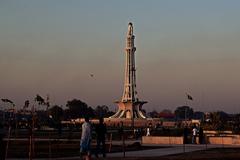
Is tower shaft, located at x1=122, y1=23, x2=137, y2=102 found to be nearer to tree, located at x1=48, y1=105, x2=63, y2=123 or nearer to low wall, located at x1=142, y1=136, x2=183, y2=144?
tree, located at x1=48, y1=105, x2=63, y2=123

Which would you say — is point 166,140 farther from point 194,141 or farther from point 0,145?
point 0,145

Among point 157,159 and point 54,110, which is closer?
point 157,159

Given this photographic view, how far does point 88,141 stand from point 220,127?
41141 mm

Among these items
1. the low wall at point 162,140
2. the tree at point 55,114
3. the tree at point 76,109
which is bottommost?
the low wall at point 162,140

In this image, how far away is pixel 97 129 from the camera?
29.9m

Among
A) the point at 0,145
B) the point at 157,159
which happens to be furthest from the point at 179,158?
the point at 0,145

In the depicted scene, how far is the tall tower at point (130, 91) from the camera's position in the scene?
486ft

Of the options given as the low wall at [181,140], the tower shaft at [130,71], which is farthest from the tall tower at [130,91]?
the low wall at [181,140]

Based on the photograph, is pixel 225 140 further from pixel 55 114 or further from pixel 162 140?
pixel 55 114

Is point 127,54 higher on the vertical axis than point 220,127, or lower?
higher

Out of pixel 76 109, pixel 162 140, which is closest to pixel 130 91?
pixel 76 109

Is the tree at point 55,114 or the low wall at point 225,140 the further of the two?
the tree at point 55,114

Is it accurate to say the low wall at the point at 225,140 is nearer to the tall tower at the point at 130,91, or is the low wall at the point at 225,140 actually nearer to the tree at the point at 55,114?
the tree at the point at 55,114

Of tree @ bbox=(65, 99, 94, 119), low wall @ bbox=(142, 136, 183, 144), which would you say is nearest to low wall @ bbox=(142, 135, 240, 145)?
low wall @ bbox=(142, 136, 183, 144)
